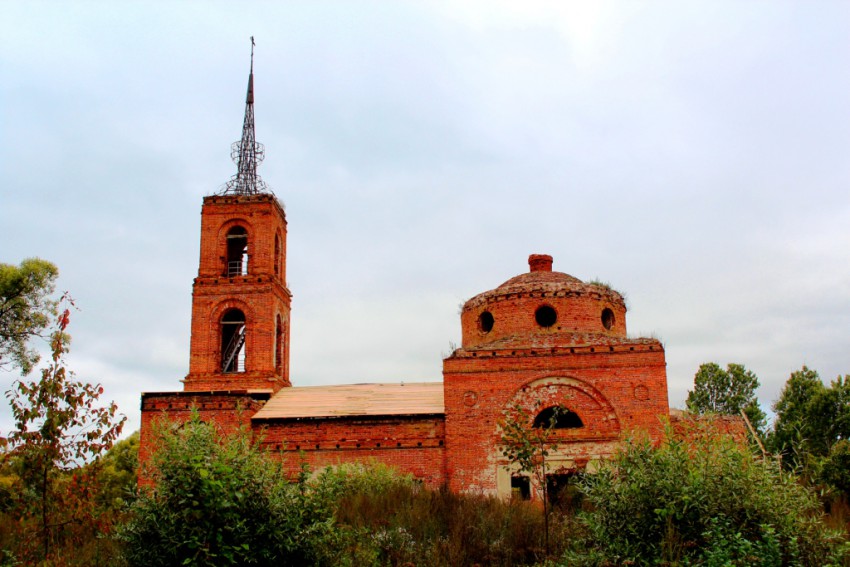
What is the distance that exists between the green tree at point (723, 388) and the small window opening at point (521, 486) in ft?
75.6

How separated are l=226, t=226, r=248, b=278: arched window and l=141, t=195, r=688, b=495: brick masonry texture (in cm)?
486

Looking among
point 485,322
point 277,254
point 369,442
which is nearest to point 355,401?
point 369,442

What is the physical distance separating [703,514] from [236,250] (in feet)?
66.0

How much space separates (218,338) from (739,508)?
60.7ft

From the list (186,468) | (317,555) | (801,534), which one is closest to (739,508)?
(801,534)

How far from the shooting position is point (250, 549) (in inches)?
381

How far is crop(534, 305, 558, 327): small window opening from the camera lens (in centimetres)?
2186

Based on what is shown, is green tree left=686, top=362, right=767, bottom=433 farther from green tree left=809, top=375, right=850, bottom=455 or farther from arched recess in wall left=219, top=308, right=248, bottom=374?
arched recess in wall left=219, top=308, right=248, bottom=374

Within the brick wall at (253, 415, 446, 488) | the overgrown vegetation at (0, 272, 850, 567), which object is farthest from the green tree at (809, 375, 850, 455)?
the overgrown vegetation at (0, 272, 850, 567)

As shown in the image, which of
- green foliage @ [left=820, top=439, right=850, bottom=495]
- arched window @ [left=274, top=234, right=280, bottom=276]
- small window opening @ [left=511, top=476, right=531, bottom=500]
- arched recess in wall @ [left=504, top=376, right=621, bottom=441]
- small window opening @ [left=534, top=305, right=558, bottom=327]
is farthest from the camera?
arched window @ [left=274, top=234, right=280, bottom=276]

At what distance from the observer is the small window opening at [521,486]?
62.9 feet

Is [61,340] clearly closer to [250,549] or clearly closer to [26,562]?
[26,562]

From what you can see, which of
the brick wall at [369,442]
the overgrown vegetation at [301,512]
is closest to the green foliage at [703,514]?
the overgrown vegetation at [301,512]

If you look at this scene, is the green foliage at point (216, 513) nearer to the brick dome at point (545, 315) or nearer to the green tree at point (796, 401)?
the brick dome at point (545, 315)
